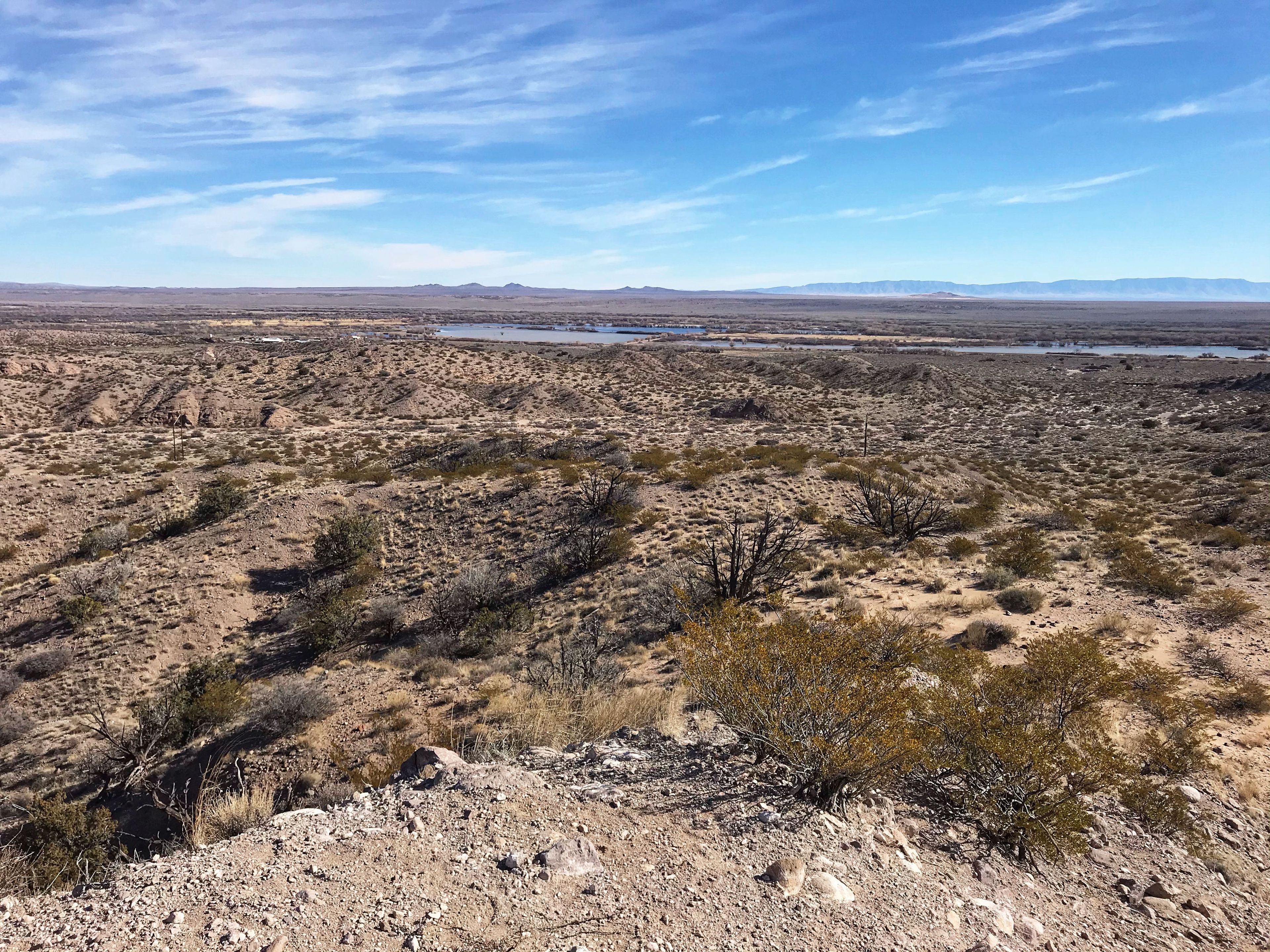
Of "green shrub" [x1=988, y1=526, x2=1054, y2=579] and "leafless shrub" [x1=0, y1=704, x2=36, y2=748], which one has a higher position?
"green shrub" [x1=988, y1=526, x2=1054, y2=579]

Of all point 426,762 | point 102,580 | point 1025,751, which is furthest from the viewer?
point 102,580

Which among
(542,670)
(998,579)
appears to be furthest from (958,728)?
(998,579)

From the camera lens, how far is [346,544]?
1709cm

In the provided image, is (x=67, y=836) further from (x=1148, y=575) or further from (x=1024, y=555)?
(x=1148, y=575)

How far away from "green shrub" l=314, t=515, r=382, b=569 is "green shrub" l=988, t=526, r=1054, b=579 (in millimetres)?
16205

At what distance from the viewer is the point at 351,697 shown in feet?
36.8

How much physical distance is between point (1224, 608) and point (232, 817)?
16.1 meters

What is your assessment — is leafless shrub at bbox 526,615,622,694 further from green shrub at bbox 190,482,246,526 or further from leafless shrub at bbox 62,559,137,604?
green shrub at bbox 190,482,246,526

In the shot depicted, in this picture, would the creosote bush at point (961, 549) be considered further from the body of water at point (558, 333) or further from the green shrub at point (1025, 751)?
the body of water at point (558, 333)

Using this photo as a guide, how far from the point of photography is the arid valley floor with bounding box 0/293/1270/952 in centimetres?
452

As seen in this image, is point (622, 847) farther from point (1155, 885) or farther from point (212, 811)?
point (212, 811)

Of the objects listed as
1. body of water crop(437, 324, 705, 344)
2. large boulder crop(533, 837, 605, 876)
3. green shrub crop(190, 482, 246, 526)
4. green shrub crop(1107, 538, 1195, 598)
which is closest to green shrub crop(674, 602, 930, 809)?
large boulder crop(533, 837, 605, 876)

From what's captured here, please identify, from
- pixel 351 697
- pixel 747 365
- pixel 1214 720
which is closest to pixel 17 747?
pixel 351 697

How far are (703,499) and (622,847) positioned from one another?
49.6 ft
